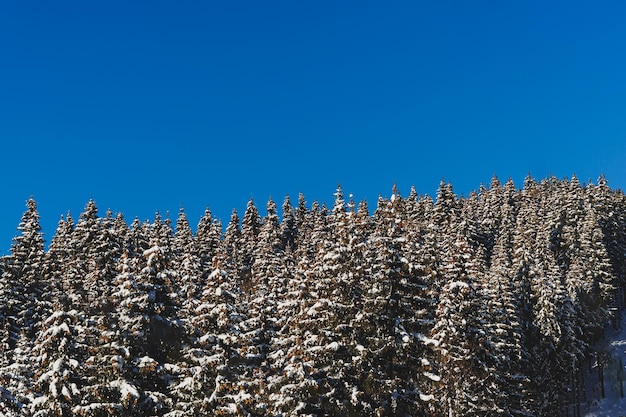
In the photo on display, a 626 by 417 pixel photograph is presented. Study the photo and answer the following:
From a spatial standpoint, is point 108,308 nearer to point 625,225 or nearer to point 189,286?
point 189,286

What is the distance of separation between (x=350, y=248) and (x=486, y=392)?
54.0 ft

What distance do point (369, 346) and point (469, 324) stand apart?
1183cm

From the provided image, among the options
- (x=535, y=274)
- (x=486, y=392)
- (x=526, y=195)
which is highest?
(x=526, y=195)

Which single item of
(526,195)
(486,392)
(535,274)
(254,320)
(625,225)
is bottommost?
(486,392)

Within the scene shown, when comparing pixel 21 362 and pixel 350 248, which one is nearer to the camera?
pixel 350 248

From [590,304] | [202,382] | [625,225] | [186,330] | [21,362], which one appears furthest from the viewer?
[625,225]

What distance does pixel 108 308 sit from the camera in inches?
1040

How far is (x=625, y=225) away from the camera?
10731 cm

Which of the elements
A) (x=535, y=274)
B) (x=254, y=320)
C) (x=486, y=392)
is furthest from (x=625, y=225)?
(x=254, y=320)

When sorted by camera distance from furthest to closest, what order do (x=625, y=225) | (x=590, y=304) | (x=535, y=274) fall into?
(x=625, y=225) < (x=590, y=304) < (x=535, y=274)

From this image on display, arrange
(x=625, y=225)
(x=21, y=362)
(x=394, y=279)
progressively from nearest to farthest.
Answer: (x=394, y=279), (x=21, y=362), (x=625, y=225)

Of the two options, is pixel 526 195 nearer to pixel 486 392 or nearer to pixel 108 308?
pixel 486 392

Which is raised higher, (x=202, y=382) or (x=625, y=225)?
(x=625, y=225)

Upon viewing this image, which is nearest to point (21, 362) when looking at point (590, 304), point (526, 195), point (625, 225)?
point (590, 304)
